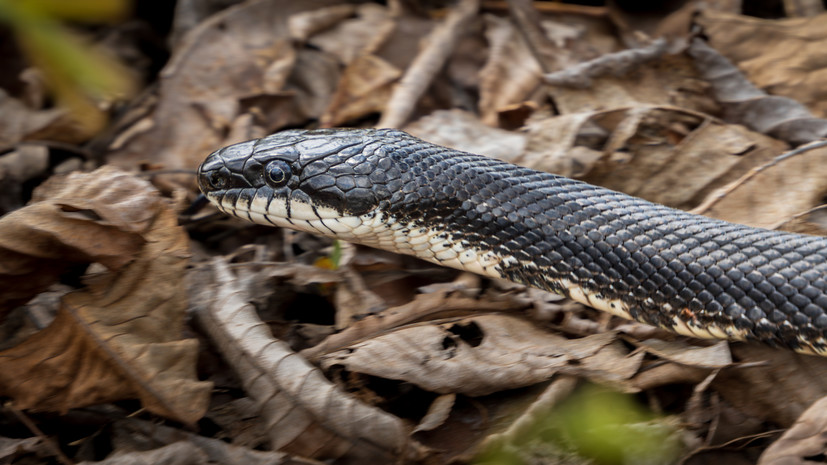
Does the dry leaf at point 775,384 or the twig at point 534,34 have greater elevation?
the twig at point 534,34

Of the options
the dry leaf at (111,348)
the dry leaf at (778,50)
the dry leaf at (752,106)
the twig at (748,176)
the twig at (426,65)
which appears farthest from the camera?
the twig at (426,65)

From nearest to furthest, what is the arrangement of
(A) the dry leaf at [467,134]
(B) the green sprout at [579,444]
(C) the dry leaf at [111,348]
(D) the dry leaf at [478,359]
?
(B) the green sprout at [579,444]
(C) the dry leaf at [111,348]
(D) the dry leaf at [478,359]
(A) the dry leaf at [467,134]

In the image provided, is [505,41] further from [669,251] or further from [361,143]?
[669,251]

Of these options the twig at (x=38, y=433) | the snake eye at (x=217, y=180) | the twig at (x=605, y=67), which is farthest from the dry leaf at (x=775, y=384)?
the twig at (x=38, y=433)

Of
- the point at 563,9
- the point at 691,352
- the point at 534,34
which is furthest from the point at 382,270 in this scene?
the point at 563,9


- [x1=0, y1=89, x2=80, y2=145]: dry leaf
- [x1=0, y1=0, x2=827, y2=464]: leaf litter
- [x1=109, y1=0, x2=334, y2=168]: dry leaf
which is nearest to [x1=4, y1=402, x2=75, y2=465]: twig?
[x1=0, y1=0, x2=827, y2=464]: leaf litter

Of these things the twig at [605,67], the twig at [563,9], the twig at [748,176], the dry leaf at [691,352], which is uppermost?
the twig at [563,9]

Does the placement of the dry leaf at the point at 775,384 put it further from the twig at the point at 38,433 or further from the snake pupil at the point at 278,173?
the twig at the point at 38,433
